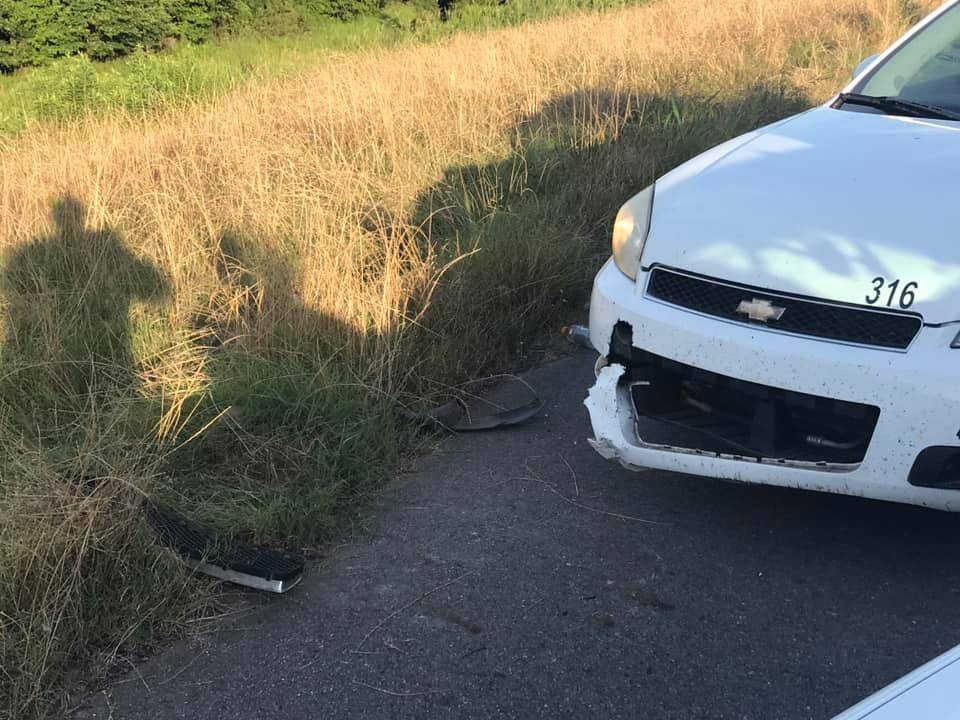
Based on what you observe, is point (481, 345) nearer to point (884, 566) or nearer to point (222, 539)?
point (222, 539)

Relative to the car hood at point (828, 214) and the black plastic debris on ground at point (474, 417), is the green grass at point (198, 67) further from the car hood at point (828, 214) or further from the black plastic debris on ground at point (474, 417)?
the car hood at point (828, 214)

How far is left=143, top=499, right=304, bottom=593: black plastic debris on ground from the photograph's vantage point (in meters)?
2.75

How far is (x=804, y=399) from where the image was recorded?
2486 mm

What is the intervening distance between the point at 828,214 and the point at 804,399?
61cm

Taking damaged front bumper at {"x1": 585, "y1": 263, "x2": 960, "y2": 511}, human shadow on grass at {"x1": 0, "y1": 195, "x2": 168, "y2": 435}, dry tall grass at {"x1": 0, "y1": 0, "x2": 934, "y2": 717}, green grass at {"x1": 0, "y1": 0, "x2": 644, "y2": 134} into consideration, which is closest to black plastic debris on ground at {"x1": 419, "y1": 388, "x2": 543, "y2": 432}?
dry tall grass at {"x1": 0, "y1": 0, "x2": 934, "y2": 717}

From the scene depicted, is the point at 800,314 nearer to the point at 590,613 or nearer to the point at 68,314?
the point at 590,613

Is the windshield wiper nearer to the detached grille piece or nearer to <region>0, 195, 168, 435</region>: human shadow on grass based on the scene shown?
the detached grille piece

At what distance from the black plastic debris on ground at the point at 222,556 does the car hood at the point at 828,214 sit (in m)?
1.48

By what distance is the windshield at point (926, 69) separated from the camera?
3.67m

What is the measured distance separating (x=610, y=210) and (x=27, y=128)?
543 centimetres

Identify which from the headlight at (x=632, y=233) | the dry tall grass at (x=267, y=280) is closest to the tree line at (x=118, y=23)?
the dry tall grass at (x=267, y=280)

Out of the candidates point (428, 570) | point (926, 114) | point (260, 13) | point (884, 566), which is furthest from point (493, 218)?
point (260, 13)

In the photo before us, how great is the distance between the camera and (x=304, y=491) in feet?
10.5

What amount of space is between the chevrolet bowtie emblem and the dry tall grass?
1501 mm
